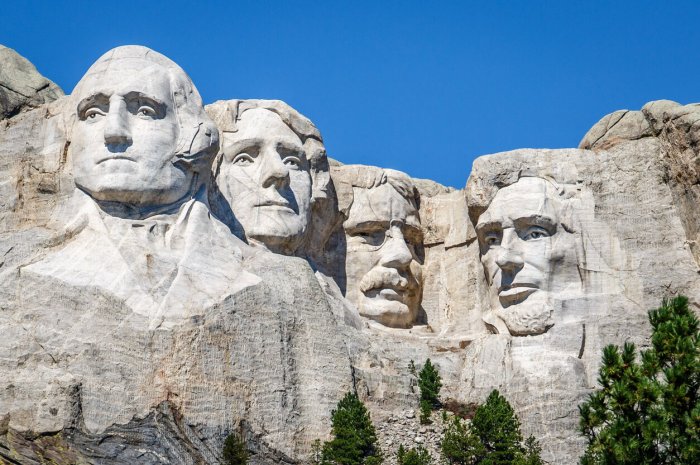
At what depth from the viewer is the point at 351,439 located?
29031mm

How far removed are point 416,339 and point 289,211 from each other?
2.62m

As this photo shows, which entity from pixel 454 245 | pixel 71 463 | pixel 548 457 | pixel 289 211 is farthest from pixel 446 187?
pixel 71 463

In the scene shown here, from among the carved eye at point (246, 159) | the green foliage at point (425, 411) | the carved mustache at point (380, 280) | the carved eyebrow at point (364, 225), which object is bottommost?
the green foliage at point (425, 411)

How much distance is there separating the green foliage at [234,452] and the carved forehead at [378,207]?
19.3 ft

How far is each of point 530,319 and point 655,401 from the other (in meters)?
5.66

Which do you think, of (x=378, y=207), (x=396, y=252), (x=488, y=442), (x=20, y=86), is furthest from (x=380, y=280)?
(x=20, y=86)

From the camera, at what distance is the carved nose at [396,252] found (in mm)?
33750

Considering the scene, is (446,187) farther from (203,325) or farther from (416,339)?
(203,325)

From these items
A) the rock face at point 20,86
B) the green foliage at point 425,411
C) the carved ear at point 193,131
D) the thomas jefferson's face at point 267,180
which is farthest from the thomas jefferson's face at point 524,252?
the rock face at point 20,86

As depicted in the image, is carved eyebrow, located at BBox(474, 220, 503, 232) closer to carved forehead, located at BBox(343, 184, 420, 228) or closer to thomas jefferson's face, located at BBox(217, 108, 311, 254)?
carved forehead, located at BBox(343, 184, 420, 228)

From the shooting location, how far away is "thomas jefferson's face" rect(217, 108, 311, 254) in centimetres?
3238

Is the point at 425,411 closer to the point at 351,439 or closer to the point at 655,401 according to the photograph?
the point at 351,439

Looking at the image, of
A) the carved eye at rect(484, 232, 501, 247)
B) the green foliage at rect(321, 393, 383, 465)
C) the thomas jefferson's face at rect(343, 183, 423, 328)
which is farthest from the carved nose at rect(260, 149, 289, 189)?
the green foliage at rect(321, 393, 383, 465)

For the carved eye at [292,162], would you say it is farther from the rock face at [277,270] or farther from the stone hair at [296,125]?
the stone hair at [296,125]
